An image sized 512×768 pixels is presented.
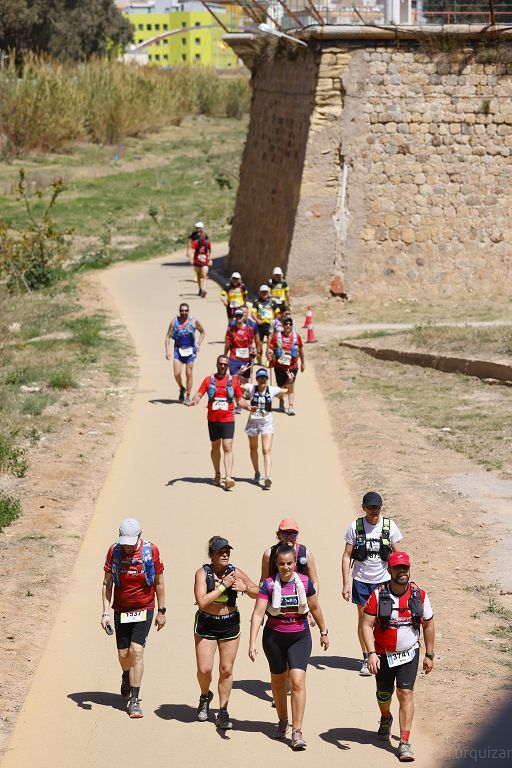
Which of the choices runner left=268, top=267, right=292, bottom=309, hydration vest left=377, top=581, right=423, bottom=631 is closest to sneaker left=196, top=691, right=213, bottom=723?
hydration vest left=377, top=581, right=423, bottom=631

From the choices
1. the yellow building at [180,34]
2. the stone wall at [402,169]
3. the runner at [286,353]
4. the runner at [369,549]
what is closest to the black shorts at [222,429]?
the runner at [286,353]

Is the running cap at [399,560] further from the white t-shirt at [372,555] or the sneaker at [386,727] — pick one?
the white t-shirt at [372,555]

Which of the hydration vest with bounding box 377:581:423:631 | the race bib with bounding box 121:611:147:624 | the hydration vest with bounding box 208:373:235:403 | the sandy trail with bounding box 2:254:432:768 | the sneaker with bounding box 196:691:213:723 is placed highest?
the hydration vest with bounding box 377:581:423:631

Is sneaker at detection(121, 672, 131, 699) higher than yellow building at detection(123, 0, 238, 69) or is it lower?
lower

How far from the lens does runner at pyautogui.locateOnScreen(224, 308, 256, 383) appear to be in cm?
1859

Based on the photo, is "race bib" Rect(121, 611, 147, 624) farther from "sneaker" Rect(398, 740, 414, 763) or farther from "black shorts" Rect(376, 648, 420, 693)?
"sneaker" Rect(398, 740, 414, 763)

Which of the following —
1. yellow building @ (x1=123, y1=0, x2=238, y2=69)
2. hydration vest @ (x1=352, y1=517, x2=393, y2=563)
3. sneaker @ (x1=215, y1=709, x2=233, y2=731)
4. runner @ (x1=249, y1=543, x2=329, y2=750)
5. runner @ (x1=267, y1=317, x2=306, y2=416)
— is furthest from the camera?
yellow building @ (x1=123, y1=0, x2=238, y2=69)

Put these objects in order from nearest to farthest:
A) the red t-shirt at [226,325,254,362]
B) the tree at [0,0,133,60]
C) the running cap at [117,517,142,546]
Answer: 1. the running cap at [117,517,142,546]
2. the red t-shirt at [226,325,254,362]
3. the tree at [0,0,133,60]

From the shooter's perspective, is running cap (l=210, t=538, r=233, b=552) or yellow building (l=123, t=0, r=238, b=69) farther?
yellow building (l=123, t=0, r=238, b=69)

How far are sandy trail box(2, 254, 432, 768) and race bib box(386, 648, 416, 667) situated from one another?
660 mm

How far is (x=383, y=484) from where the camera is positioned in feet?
50.5

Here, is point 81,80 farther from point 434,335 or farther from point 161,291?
point 434,335

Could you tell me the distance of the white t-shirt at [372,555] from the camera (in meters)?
10.1

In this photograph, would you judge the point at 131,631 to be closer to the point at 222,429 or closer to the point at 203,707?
the point at 203,707
